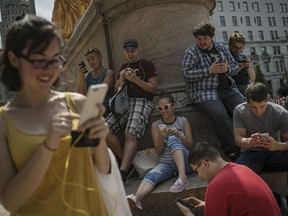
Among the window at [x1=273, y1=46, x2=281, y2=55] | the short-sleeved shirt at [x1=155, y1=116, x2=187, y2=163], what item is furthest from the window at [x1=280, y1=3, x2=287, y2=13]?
the short-sleeved shirt at [x1=155, y1=116, x2=187, y2=163]

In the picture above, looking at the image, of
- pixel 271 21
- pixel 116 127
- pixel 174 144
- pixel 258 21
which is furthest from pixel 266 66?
pixel 174 144

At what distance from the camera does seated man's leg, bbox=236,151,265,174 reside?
4332 mm

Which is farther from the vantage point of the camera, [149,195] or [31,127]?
[149,195]

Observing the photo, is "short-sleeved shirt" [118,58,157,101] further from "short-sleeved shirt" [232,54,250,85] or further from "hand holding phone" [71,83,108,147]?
"hand holding phone" [71,83,108,147]

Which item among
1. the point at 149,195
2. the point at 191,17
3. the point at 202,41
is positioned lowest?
the point at 149,195

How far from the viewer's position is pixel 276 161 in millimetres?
4320

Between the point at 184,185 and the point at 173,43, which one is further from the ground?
the point at 173,43

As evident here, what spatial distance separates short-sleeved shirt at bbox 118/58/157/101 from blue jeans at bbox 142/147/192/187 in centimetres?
103

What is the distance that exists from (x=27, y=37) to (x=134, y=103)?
3384 millimetres

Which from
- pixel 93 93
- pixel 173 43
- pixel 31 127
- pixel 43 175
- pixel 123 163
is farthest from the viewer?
pixel 173 43

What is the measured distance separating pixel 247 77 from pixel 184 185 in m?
2.78

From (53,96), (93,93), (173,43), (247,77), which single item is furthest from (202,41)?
(93,93)

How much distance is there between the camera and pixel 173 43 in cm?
610

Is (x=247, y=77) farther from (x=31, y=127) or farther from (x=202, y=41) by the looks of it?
(x=31, y=127)
